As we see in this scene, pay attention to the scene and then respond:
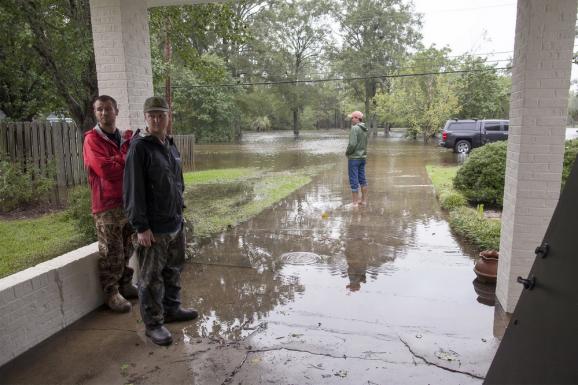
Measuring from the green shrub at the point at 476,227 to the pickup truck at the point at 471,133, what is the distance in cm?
1256

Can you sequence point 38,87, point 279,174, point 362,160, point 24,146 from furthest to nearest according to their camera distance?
point 279,174
point 38,87
point 24,146
point 362,160

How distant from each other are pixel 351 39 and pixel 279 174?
30.8 metres

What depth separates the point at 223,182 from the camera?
39.9 ft

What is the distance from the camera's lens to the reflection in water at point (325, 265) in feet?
13.4

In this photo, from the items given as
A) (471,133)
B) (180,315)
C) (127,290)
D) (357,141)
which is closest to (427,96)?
(471,133)

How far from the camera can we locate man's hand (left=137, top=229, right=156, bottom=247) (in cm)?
322

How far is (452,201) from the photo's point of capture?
26.4 ft

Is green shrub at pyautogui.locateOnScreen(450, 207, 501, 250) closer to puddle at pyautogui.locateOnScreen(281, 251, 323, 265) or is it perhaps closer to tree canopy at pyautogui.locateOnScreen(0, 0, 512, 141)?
puddle at pyautogui.locateOnScreen(281, 251, 323, 265)

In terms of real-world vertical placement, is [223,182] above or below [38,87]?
below

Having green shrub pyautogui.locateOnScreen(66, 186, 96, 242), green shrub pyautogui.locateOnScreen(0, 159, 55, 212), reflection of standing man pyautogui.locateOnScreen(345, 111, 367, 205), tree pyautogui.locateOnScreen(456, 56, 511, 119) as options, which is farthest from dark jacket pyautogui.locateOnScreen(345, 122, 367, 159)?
tree pyautogui.locateOnScreen(456, 56, 511, 119)

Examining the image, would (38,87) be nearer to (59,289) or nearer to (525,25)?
(59,289)

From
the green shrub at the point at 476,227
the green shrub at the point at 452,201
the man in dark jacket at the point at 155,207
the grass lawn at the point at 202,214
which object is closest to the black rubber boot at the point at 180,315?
the man in dark jacket at the point at 155,207

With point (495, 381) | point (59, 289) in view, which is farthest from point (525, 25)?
point (59, 289)

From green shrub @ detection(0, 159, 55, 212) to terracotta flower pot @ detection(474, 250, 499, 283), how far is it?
7330 mm
